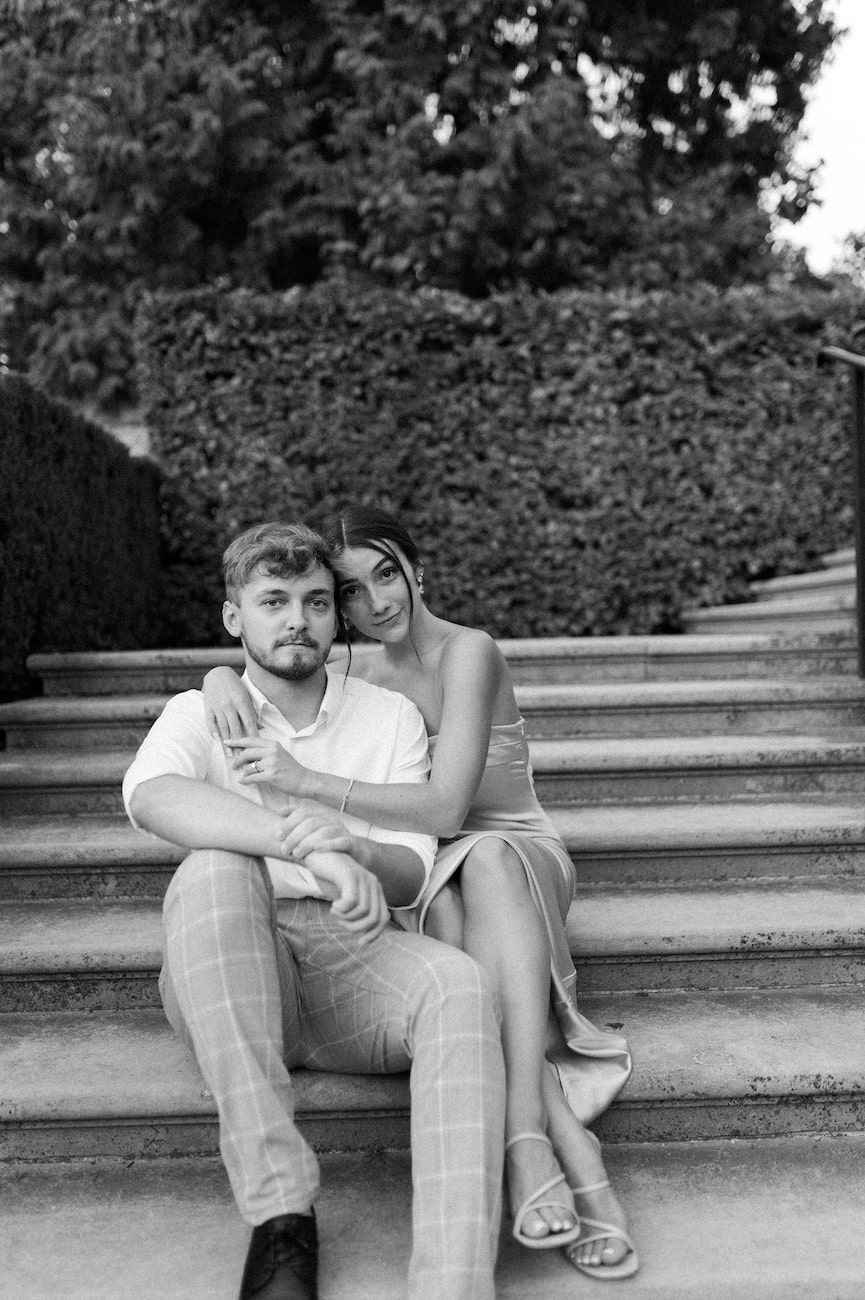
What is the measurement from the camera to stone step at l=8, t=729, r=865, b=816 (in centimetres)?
289

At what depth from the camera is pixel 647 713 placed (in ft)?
11.0

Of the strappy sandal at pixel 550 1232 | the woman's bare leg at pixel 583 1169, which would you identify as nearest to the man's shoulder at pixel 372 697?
the woman's bare leg at pixel 583 1169

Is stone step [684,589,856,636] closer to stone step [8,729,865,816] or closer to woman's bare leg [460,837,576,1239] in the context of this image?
stone step [8,729,865,816]

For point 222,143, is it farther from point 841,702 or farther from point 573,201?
point 841,702

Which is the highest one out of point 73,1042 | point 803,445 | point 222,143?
point 222,143

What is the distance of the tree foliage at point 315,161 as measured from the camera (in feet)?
22.0

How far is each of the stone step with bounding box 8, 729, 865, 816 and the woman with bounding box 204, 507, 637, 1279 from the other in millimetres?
692

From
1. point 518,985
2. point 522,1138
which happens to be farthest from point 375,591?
point 522,1138

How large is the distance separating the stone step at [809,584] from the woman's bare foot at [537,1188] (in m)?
3.58

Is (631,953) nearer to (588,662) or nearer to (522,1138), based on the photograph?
(522,1138)

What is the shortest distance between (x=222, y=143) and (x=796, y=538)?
4.51m

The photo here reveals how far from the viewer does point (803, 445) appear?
5.37 m

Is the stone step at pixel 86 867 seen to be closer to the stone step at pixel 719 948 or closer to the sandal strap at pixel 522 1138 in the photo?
the stone step at pixel 719 948

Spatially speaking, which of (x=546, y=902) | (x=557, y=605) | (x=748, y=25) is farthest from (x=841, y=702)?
(x=748, y=25)
